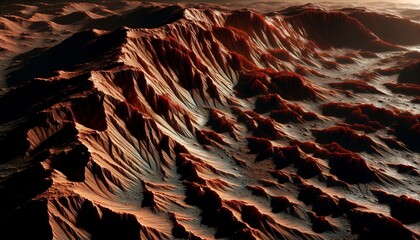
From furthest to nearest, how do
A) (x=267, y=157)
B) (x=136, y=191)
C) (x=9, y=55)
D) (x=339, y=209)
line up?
(x=9, y=55) < (x=267, y=157) < (x=339, y=209) < (x=136, y=191)

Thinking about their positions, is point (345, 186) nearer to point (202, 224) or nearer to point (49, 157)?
point (202, 224)

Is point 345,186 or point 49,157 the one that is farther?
point 345,186

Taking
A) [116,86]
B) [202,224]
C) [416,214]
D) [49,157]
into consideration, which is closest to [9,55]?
[116,86]

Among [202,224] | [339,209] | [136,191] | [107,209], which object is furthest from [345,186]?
[107,209]

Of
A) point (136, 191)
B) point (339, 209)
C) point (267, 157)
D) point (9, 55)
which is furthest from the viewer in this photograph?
point (9, 55)

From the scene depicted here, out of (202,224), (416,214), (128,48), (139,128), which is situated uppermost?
(128,48)

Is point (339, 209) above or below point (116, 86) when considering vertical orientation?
below

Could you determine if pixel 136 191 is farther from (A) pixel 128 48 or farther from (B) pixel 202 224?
(A) pixel 128 48
